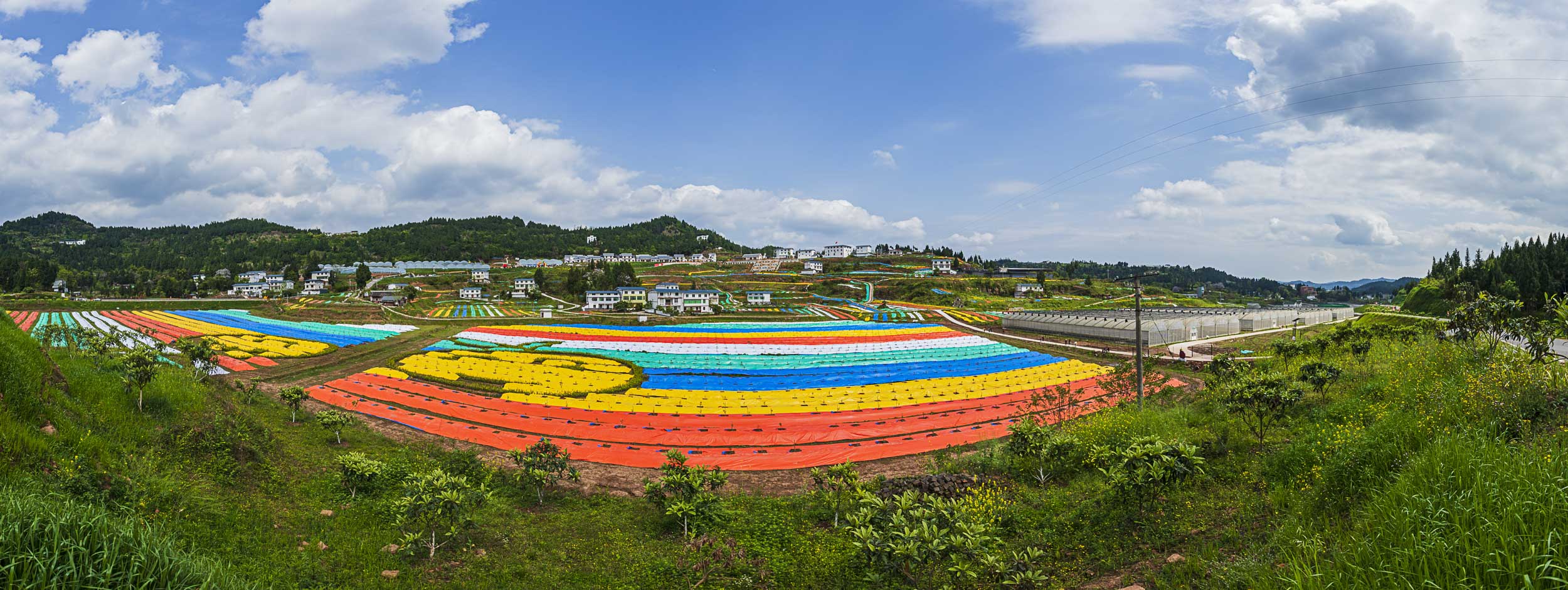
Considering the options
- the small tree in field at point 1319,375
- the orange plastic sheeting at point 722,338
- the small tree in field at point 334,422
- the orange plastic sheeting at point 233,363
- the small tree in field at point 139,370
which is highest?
the small tree in field at point 139,370

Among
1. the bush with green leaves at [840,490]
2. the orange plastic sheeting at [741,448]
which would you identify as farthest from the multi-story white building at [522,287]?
the bush with green leaves at [840,490]

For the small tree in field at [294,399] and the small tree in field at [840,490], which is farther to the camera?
the small tree in field at [294,399]

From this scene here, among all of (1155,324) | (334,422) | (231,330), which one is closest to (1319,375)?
(334,422)

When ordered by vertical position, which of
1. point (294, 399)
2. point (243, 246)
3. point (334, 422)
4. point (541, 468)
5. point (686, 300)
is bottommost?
point (541, 468)

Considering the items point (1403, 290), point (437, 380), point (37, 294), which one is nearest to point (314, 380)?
point (437, 380)

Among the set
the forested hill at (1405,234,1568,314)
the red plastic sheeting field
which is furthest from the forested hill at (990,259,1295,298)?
the red plastic sheeting field

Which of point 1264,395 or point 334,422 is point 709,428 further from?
point 1264,395

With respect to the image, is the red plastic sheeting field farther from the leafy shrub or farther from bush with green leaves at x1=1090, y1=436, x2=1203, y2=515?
bush with green leaves at x1=1090, y1=436, x2=1203, y2=515

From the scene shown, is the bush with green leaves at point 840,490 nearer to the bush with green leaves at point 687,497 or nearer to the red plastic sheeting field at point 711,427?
the bush with green leaves at point 687,497
